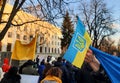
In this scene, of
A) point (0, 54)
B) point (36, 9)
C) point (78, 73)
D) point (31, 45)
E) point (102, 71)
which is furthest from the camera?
point (0, 54)

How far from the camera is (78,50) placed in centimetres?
680

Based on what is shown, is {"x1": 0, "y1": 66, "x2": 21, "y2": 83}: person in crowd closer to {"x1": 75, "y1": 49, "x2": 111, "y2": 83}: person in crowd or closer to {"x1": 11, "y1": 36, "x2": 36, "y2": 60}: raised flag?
{"x1": 11, "y1": 36, "x2": 36, "y2": 60}: raised flag

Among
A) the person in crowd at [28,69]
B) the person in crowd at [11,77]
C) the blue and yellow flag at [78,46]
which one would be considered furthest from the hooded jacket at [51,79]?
the person in crowd at [28,69]

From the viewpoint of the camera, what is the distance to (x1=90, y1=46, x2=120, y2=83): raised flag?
21.3ft

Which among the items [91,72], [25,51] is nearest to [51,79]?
[91,72]

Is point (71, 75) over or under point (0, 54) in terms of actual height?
over

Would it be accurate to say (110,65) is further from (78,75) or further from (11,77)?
(11,77)

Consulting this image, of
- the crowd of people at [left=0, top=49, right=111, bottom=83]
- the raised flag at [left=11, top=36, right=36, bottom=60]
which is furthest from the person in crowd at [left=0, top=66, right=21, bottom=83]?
the raised flag at [left=11, top=36, right=36, bottom=60]

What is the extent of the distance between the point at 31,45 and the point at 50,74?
3.35 metres

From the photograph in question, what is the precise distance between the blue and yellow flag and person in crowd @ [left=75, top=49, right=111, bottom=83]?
16cm

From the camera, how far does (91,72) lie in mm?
7648

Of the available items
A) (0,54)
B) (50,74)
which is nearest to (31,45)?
(50,74)

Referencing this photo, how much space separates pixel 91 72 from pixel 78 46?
1.03 meters

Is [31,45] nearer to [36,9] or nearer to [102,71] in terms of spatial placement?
[102,71]
